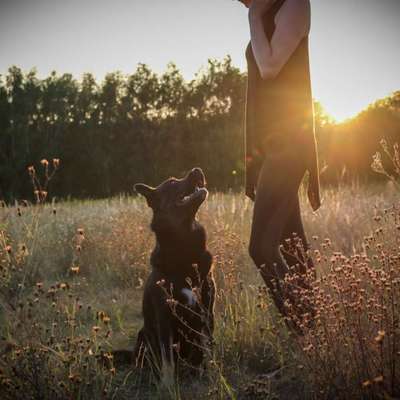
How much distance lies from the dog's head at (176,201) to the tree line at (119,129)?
845 inches

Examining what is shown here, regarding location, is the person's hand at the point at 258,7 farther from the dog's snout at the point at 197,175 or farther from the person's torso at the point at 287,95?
the dog's snout at the point at 197,175

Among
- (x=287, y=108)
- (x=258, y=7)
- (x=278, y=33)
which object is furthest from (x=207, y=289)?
(x=258, y=7)

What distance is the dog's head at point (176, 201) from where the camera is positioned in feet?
11.8

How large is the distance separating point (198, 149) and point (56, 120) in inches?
380

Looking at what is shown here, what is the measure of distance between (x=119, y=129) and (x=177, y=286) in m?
26.9

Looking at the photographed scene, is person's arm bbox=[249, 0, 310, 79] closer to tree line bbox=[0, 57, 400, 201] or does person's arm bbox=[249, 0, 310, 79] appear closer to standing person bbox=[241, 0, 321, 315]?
standing person bbox=[241, 0, 321, 315]

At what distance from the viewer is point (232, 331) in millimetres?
3420

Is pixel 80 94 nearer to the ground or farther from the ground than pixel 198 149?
farther from the ground

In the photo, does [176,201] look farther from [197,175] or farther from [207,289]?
[207,289]

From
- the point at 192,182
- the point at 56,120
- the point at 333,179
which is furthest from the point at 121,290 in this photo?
the point at 56,120

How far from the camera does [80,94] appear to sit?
30250mm

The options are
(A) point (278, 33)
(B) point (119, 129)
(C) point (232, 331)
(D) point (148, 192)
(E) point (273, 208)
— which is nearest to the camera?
(A) point (278, 33)

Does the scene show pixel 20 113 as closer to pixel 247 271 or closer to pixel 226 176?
pixel 226 176

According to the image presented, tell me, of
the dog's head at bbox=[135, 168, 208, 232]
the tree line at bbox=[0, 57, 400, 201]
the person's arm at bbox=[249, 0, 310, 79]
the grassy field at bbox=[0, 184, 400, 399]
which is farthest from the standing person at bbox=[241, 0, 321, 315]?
the tree line at bbox=[0, 57, 400, 201]
